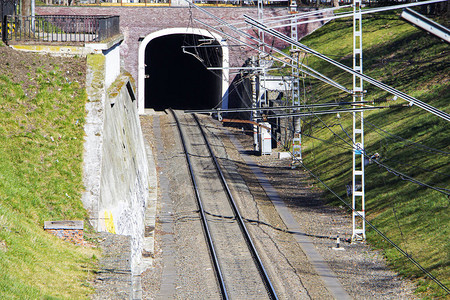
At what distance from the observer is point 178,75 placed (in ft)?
200

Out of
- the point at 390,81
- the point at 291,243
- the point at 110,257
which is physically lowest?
the point at 291,243

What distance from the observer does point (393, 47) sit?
41750mm

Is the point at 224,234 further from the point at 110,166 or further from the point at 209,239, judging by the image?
the point at 110,166

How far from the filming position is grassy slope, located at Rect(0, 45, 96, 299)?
40.9ft

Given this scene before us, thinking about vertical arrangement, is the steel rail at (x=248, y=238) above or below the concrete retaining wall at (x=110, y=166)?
below

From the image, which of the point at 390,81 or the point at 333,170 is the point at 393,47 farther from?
the point at 333,170

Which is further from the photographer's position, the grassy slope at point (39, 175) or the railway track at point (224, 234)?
the railway track at point (224, 234)

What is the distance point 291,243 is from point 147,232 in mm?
5309

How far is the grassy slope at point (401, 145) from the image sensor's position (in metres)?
21.2

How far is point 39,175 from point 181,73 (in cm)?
4463

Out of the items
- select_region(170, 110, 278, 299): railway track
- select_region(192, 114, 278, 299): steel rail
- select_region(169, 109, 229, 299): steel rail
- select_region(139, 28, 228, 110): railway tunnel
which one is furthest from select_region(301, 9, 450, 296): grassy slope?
select_region(139, 28, 228, 110): railway tunnel

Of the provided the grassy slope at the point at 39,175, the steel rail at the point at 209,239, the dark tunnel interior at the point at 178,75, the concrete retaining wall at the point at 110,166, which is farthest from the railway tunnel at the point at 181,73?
the grassy slope at the point at 39,175

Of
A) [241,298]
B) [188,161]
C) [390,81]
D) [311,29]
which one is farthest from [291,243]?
[311,29]

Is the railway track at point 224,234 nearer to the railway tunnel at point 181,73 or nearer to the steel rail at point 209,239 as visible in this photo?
the steel rail at point 209,239
